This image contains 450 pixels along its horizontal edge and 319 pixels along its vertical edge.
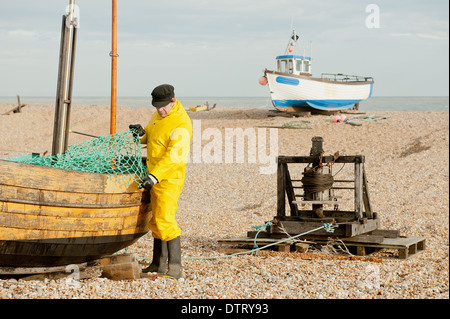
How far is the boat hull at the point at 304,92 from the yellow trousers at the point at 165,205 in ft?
72.7

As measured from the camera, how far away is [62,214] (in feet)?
17.6

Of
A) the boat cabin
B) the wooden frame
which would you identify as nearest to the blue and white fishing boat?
the boat cabin

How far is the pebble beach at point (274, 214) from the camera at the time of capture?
5.51 metres

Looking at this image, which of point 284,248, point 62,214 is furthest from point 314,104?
point 62,214

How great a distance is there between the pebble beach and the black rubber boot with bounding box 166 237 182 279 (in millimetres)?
185

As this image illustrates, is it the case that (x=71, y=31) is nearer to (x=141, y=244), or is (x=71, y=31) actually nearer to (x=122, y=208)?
(x=122, y=208)

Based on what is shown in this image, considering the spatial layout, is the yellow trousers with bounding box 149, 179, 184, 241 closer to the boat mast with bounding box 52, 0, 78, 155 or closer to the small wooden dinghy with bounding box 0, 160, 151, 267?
Answer: the small wooden dinghy with bounding box 0, 160, 151, 267

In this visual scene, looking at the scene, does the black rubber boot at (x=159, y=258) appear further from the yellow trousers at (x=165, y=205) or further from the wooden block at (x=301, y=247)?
the wooden block at (x=301, y=247)

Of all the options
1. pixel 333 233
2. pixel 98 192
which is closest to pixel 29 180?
pixel 98 192

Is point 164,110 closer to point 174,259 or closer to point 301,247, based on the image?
point 174,259

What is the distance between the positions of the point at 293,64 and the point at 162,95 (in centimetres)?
2347

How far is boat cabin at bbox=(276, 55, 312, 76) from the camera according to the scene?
2858 cm

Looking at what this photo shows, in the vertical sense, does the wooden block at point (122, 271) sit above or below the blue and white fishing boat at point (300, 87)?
below

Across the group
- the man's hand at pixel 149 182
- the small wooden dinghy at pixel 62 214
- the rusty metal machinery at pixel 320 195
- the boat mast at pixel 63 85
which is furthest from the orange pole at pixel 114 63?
the rusty metal machinery at pixel 320 195
